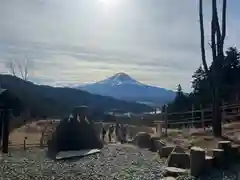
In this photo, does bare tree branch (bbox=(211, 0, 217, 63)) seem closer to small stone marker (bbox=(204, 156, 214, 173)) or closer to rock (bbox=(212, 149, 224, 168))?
rock (bbox=(212, 149, 224, 168))

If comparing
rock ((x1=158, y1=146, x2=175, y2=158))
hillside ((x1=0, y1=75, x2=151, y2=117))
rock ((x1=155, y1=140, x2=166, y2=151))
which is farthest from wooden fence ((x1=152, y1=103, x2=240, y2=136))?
hillside ((x1=0, y1=75, x2=151, y2=117))

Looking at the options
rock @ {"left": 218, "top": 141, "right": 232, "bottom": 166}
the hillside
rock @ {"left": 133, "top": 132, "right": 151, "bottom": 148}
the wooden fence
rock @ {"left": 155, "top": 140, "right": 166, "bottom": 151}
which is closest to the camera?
rock @ {"left": 218, "top": 141, "right": 232, "bottom": 166}

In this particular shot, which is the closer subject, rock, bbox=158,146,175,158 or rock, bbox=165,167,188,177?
rock, bbox=165,167,188,177

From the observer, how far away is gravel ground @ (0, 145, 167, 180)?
27.0 ft

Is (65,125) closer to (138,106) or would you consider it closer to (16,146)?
(16,146)

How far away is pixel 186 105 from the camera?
24.8 metres

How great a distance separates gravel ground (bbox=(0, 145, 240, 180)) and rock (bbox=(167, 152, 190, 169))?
0.27 m

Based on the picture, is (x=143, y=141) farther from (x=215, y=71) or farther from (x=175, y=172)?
A: (x=175, y=172)

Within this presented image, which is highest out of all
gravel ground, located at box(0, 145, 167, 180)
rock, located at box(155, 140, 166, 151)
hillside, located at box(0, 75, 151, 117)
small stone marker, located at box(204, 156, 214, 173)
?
hillside, located at box(0, 75, 151, 117)

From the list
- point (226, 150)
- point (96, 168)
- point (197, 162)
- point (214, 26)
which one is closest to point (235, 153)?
point (226, 150)

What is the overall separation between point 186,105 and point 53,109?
40.4 feet

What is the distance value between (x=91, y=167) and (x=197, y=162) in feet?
8.59

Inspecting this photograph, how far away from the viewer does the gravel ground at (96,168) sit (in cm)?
806

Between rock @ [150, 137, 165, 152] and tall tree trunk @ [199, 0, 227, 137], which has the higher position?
tall tree trunk @ [199, 0, 227, 137]
